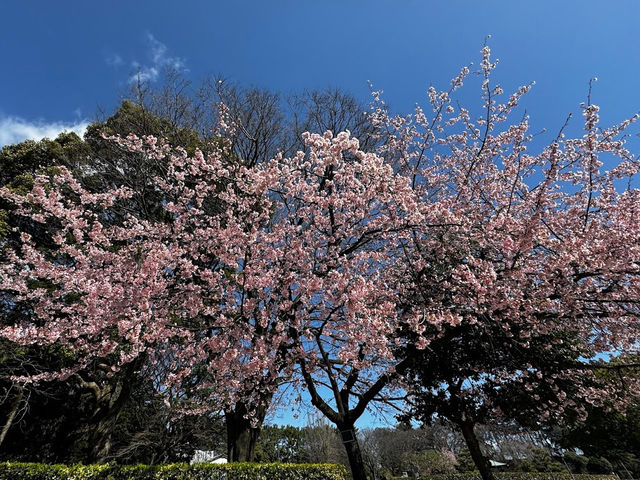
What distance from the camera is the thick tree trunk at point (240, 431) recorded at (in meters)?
6.95

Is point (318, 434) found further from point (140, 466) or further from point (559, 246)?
point (559, 246)

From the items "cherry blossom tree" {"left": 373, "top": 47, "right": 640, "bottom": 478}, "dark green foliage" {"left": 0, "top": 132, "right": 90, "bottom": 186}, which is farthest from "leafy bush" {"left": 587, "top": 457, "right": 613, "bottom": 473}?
"dark green foliage" {"left": 0, "top": 132, "right": 90, "bottom": 186}

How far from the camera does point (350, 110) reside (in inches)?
381

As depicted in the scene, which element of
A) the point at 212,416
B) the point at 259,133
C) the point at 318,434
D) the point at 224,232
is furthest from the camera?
the point at 318,434

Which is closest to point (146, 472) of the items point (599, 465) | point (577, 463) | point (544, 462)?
point (599, 465)

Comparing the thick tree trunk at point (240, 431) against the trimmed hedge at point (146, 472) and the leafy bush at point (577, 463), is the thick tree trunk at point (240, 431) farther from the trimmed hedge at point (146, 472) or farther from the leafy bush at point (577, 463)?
the leafy bush at point (577, 463)

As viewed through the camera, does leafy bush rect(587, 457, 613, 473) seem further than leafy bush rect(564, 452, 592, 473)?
No

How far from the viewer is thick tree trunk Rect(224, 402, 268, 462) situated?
695cm

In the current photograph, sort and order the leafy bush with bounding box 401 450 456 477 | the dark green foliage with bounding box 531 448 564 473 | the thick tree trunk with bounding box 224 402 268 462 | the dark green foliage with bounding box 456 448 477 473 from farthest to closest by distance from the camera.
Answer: the leafy bush with bounding box 401 450 456 477
the dark green foliage with bounding box 456 448 477 473
the dark green foliage with bounding box 531 448 564 473
the thick tree trunk with bounding box 224 402 268 462

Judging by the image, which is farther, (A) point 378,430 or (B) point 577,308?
(A) point 378,430

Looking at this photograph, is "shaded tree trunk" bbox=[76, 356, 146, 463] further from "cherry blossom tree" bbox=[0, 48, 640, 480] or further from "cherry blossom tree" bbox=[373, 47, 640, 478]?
"cherry blossom tree" bbox=[373, 47, 640, 478]

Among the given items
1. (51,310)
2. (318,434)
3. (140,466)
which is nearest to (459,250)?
(140,466)

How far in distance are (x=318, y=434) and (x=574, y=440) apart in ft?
52.7

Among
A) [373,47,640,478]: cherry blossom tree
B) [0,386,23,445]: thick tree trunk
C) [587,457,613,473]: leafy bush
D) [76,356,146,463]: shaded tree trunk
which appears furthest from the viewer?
[587,457,613,473]: leafy bush
